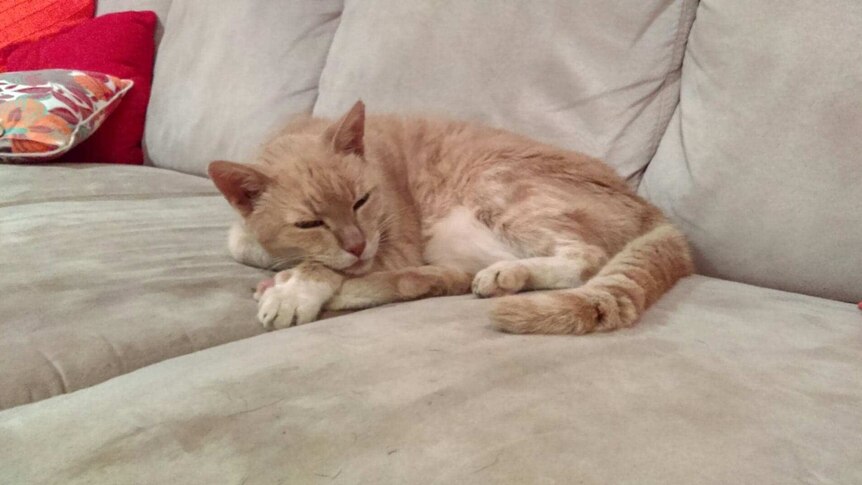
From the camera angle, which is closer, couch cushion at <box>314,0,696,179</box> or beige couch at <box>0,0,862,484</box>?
beige couch at <box>0,0,862,484</box>

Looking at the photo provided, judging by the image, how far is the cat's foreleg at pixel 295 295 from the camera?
44.1 inches

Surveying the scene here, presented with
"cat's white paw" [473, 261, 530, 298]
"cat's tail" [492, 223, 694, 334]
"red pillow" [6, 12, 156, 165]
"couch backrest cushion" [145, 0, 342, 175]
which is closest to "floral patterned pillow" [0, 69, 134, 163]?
"red pillow" [6, 12, 156, 165]

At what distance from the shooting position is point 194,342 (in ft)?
3.43

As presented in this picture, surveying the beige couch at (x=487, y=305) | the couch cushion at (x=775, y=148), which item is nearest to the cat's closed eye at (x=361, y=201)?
the beige couch at (x=487, y=305)

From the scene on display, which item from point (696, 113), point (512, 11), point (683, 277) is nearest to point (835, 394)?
point (683, 277)

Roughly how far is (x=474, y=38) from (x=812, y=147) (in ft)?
3.00

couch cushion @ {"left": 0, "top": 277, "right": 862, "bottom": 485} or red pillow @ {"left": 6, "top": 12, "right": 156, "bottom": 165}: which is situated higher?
couch cushion @ {"left": 0, "top": 277, "right": 862, "bottom": 485}

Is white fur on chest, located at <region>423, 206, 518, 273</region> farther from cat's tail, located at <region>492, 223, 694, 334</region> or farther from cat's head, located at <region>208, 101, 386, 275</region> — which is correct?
cat's tail, located at <region>492, 223, 694, 334</region>

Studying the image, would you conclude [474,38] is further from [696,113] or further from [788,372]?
[788,372]

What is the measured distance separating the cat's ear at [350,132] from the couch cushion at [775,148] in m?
0.74

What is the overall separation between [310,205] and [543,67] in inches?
29.5

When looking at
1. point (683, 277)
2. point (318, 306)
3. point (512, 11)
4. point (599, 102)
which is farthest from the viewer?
point (512, 11)

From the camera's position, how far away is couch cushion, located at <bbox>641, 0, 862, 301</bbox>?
1174 mm

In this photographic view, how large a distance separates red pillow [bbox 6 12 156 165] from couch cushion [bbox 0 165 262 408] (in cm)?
76
